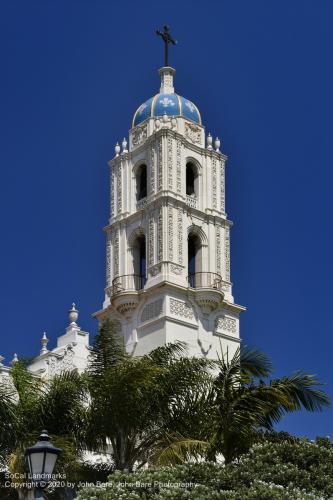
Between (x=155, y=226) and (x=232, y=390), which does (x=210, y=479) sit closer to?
(x=232, y=390)

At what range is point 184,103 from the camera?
43.1 m

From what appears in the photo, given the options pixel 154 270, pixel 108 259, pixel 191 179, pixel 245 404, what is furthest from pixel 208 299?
pixel 245 404

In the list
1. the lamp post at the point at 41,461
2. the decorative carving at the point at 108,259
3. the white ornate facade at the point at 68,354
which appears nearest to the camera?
the lamp post at the point at 41,461

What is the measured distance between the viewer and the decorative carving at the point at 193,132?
139 ft

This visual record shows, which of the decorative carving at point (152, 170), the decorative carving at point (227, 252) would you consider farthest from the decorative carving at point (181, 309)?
the decorative carving at point (152, 170)

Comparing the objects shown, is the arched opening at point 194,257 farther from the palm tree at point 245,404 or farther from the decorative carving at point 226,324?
the palm tree at point 245,404

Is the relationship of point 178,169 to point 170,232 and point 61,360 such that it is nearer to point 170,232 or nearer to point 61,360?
point 170,232

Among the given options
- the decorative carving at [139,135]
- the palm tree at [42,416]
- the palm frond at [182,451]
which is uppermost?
the decorative carving at [139,135]

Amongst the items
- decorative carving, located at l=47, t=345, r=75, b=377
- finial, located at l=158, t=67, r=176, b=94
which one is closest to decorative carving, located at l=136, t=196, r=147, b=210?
finial, located at l=158, t=67, r=176, b=94

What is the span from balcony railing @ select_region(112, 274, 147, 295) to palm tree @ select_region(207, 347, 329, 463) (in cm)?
1625

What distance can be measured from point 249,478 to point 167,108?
84.5 feet

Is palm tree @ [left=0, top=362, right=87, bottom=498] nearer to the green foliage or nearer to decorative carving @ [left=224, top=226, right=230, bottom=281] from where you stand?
the green foliage

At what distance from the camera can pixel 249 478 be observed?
1886cm

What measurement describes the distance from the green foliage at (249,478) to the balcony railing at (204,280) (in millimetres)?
18771
